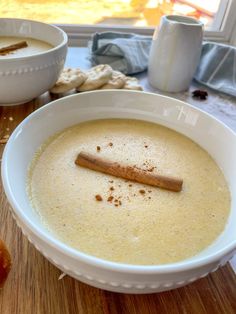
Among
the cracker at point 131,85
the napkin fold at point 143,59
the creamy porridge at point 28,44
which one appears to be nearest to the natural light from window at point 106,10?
the napkin fold at point 143,59

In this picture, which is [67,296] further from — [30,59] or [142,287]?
[30,59]

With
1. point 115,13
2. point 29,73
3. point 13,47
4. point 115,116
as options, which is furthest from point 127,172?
point 115,13

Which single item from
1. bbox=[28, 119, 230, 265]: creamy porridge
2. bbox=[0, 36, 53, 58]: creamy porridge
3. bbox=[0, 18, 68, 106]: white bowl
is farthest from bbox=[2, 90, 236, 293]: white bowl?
bbox=[0, 36, 53, 58]: creamy porridge

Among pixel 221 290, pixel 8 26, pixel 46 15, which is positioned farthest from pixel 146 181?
pixel 46 15

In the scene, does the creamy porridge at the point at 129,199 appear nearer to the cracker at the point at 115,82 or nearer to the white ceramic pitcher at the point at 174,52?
the cracker at the point at 115,82

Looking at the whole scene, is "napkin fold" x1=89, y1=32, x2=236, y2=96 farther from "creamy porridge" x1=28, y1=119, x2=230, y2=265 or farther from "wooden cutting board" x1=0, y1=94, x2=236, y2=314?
"wooden cutting board" x1=0, y1=94, x2=236, y2=314

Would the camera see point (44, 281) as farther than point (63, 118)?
No
